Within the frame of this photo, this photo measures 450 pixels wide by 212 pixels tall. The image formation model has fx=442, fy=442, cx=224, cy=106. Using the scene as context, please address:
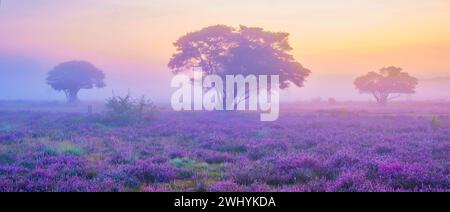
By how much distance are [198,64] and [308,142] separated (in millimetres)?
32722

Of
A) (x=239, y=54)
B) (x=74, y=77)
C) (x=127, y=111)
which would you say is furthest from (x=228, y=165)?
(x=74, y=77)

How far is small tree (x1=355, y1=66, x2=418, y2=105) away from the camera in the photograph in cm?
6656

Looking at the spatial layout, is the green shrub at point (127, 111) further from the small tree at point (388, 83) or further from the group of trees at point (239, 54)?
the small tree at point (388, 83)

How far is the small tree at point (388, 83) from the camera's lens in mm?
66562

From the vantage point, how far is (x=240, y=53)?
147 feet

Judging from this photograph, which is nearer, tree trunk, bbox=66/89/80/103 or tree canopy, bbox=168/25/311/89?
tree canopy, bbox=168/25/311/89

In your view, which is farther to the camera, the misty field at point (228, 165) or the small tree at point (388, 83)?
the small tree at point (388, 83)

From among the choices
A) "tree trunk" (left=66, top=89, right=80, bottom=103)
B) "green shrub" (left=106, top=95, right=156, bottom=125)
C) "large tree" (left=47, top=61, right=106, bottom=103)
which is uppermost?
"large tree" (left=47, top=61, right=106, bottom=103)

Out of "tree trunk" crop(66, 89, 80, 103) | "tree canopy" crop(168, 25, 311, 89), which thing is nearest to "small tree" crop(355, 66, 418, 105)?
"tree canopy" crop(168, 25, 311, 89)
